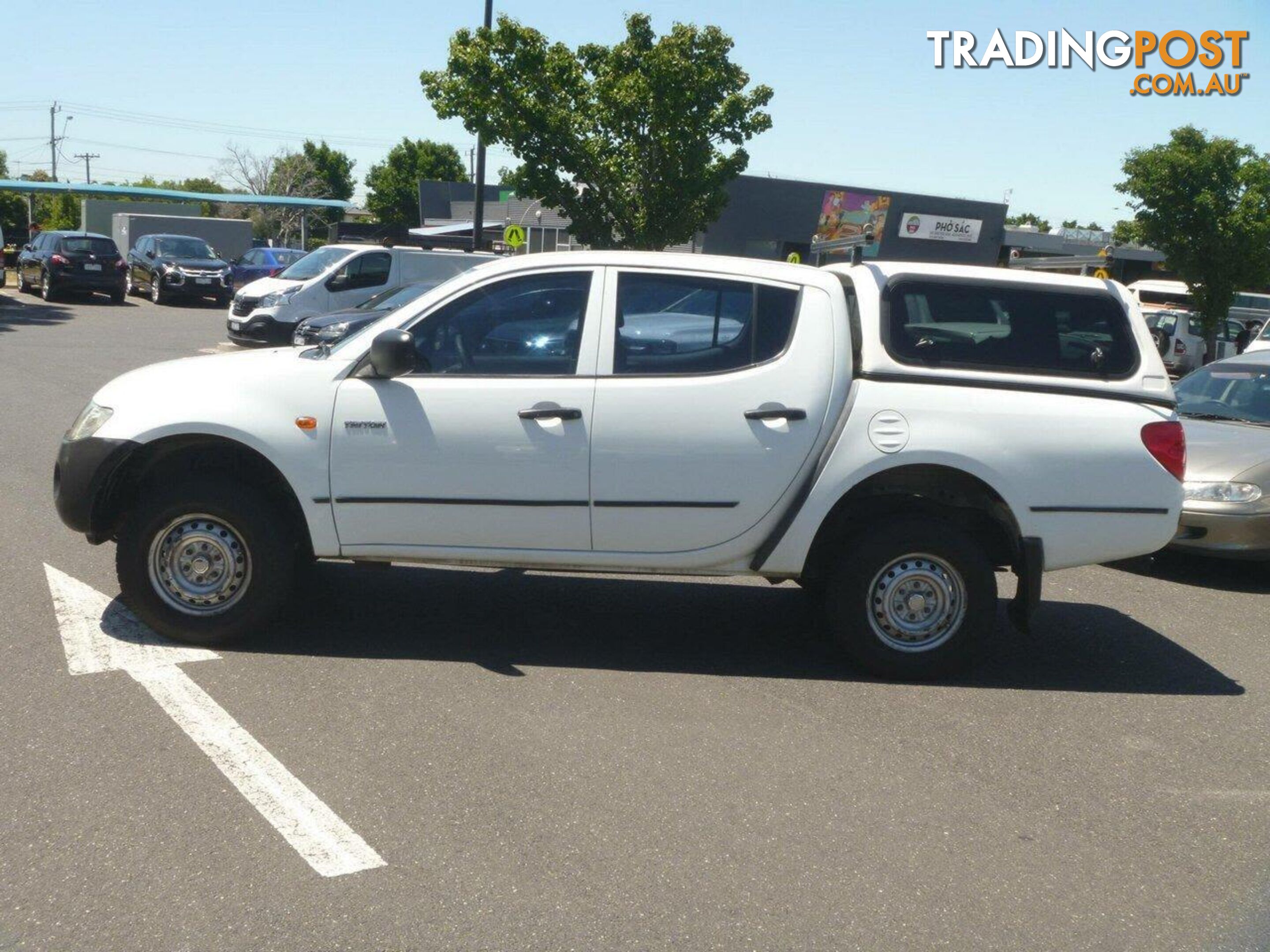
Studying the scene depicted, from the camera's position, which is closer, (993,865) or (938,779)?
(993,865)

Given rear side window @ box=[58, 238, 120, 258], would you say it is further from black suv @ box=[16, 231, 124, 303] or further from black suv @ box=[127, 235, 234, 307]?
black suv @ box=[127, 235, 234, 307]

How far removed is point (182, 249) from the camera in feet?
112

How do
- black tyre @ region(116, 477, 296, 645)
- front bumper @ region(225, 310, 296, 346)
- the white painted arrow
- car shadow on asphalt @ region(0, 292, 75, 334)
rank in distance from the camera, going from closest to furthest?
1. the white painted arrow
2. black tyre @ region(116, 477, 296, 645)
3. front bumper @ region(225, 310, 296, 346)
4. car shadow on asphalt @ region(0, 292, 75, 334)

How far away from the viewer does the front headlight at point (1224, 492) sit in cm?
824

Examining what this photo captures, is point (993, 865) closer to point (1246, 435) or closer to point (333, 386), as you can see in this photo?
point (333, 386)

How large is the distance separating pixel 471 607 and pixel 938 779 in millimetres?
2836

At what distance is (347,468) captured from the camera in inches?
226

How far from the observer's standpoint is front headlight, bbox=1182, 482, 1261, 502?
824 centimetres

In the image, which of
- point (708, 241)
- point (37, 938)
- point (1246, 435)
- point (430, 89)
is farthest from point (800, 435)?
point (708, 241)

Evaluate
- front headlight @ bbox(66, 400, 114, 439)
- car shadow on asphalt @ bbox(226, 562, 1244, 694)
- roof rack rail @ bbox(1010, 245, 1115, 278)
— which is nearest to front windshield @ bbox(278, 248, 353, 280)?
car shadow on asphalt @ bbox(226, 562, 1244, 694)

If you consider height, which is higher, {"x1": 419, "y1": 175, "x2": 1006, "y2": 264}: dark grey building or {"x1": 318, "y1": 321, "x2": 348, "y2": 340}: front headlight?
{"x1": 419, "y1": 175, "x2": 1006, "y2": 264}: dark grey building

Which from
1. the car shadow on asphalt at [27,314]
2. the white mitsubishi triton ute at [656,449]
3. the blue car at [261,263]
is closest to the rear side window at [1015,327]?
the white mitsubishi triton ute at [656,449]

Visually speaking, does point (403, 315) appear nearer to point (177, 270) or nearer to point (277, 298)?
point (277, 298)

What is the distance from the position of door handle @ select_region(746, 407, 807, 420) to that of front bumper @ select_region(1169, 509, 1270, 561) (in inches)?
147
